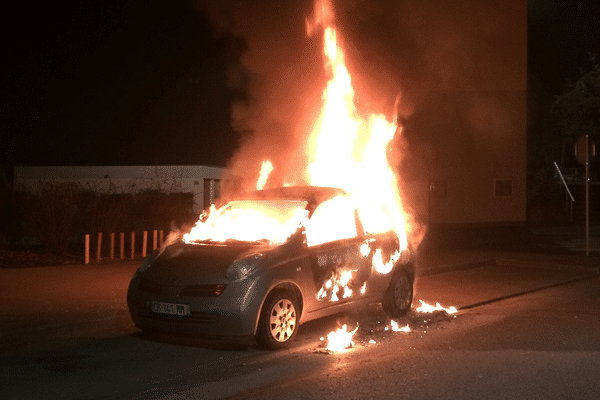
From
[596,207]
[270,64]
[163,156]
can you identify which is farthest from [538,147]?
[270,64]

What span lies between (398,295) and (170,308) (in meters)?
3.31

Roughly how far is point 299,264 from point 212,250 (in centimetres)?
95

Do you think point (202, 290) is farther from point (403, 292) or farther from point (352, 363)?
point (403, 292)

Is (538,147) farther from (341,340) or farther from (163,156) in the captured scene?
(341,340)

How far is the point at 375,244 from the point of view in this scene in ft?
29.4

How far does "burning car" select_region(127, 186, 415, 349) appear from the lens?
7.27 metres

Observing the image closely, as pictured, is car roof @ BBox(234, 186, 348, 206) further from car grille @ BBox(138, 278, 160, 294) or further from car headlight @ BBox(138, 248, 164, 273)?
car grille @ BBox(138, 278, 160, 294)

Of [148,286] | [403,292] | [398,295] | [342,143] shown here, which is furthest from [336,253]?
[342,143]

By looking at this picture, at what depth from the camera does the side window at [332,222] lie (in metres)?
8.24

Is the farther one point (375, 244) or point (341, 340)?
point (375, 244)

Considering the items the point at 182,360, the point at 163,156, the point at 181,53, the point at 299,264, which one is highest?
the point at 181,53

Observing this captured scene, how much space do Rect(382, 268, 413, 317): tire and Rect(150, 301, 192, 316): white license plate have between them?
2.96m

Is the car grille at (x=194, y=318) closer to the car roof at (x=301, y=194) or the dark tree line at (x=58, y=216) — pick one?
the car roof at (x=301, y=194)

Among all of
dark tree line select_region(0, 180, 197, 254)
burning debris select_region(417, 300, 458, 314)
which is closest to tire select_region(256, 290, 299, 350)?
burning debris select_region(417, 300, 458, 314)
